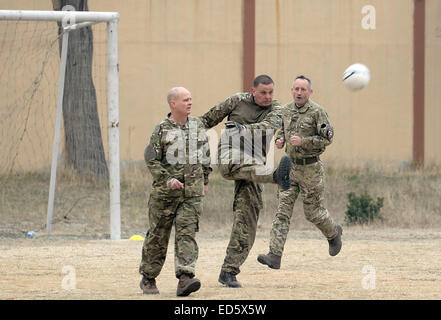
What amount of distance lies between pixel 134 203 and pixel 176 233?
30.5ft

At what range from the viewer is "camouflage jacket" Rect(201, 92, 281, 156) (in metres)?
9.09

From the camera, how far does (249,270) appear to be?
1069 cm

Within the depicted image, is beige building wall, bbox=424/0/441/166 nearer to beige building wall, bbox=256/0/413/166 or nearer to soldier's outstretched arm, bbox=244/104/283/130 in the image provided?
beige building wall, bbox=256/0/413/166

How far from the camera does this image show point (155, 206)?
332 inches

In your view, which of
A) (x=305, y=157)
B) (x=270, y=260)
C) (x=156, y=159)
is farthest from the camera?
(x=305, y=157)

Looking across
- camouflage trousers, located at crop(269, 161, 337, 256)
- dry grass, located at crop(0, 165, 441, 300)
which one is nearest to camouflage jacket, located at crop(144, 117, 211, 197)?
dry grass, located at crop(0, 165, 441, 300)

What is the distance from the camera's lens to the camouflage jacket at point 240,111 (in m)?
9.09

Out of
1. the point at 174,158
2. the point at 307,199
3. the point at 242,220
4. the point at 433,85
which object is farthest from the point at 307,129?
the point at 433,85

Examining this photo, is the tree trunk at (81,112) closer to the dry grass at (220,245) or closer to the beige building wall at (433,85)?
the dry grass at (220,245)

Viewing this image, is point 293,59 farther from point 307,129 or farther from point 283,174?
point 283,174

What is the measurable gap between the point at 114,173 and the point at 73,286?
4867 mm

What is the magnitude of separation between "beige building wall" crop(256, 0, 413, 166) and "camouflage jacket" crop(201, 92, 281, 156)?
11408mm

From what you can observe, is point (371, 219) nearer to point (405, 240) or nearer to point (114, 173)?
point (405, 240)

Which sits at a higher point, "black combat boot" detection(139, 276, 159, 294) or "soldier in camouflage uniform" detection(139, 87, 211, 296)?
"soldier in camouflage uniform" detection(139, 87, 211, 296)
